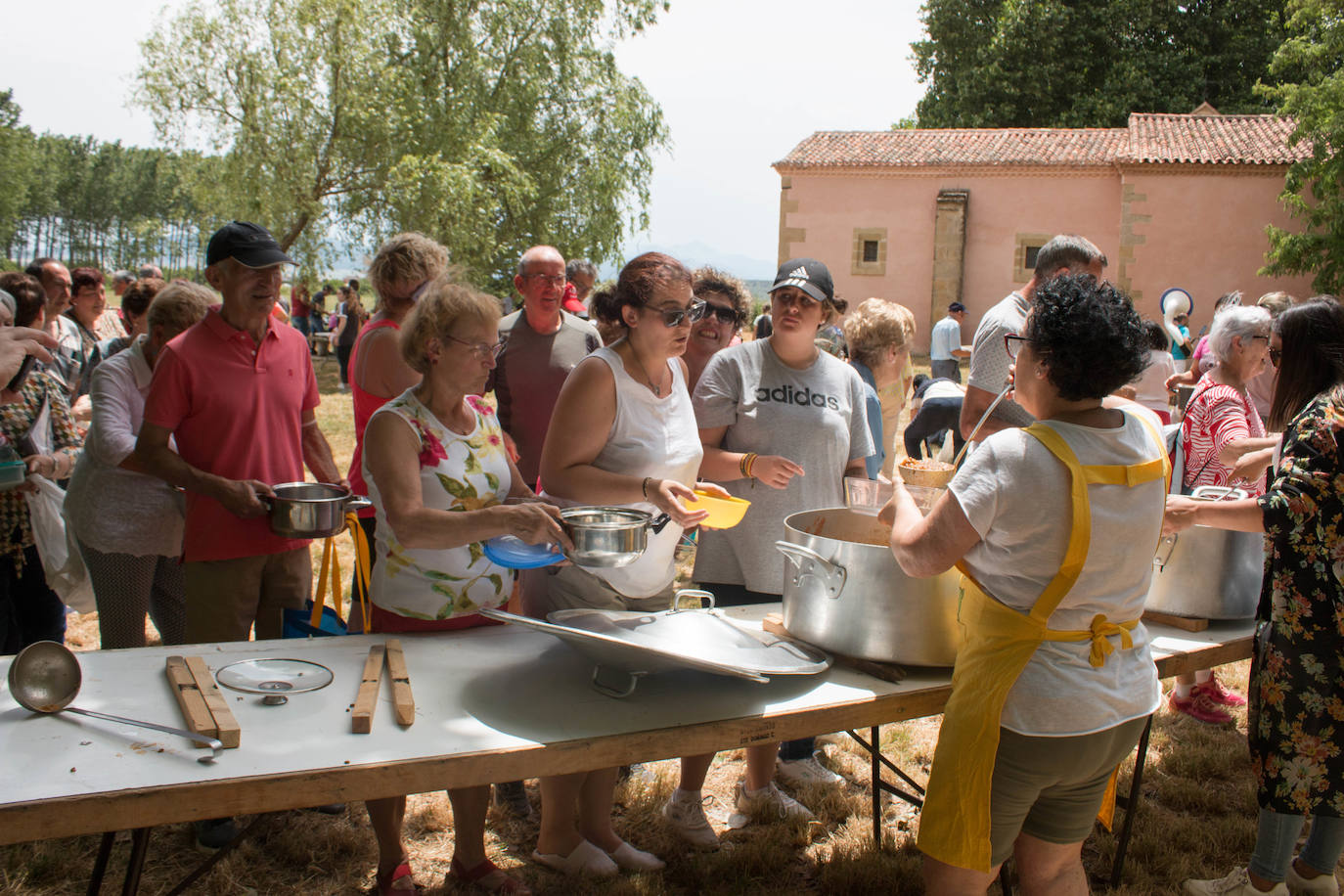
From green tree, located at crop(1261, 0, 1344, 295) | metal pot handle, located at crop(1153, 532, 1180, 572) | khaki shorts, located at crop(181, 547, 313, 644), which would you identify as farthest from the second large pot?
green tree, located at crop(1261, 0, 1344, 295)

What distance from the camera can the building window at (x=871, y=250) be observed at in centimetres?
2695

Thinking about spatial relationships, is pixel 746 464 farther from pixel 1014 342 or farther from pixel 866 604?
pixel 1014 342

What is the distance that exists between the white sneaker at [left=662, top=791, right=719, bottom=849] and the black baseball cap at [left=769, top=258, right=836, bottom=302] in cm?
163

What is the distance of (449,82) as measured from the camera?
17.8 metres

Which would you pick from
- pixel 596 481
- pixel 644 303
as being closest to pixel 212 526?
pixel 596 481

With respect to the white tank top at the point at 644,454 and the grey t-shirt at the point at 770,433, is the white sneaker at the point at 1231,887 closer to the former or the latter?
the grey t-shirt at the point at 770,433

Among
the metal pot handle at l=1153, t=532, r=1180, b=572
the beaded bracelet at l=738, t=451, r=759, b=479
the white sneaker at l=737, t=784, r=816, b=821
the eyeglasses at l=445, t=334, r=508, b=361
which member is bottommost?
the white sneaker at l=737, t=784, r=816, b=821

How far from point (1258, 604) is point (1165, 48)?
32107 millimetres

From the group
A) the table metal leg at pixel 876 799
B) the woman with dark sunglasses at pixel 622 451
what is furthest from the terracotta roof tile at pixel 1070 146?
the woman with dark sunglasses at pixel 622 451

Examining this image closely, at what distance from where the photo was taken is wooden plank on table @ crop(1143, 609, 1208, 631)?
2.67 meters

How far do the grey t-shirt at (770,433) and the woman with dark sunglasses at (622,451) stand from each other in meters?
0.31

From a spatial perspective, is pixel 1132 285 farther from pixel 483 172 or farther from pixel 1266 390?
pixel 1266 390

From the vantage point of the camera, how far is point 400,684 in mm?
1929

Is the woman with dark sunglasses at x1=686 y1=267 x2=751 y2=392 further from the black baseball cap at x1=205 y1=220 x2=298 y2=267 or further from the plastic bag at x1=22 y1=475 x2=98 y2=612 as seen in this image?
the plastic bag at x1=22 y1=475 x2=98 y2=612
